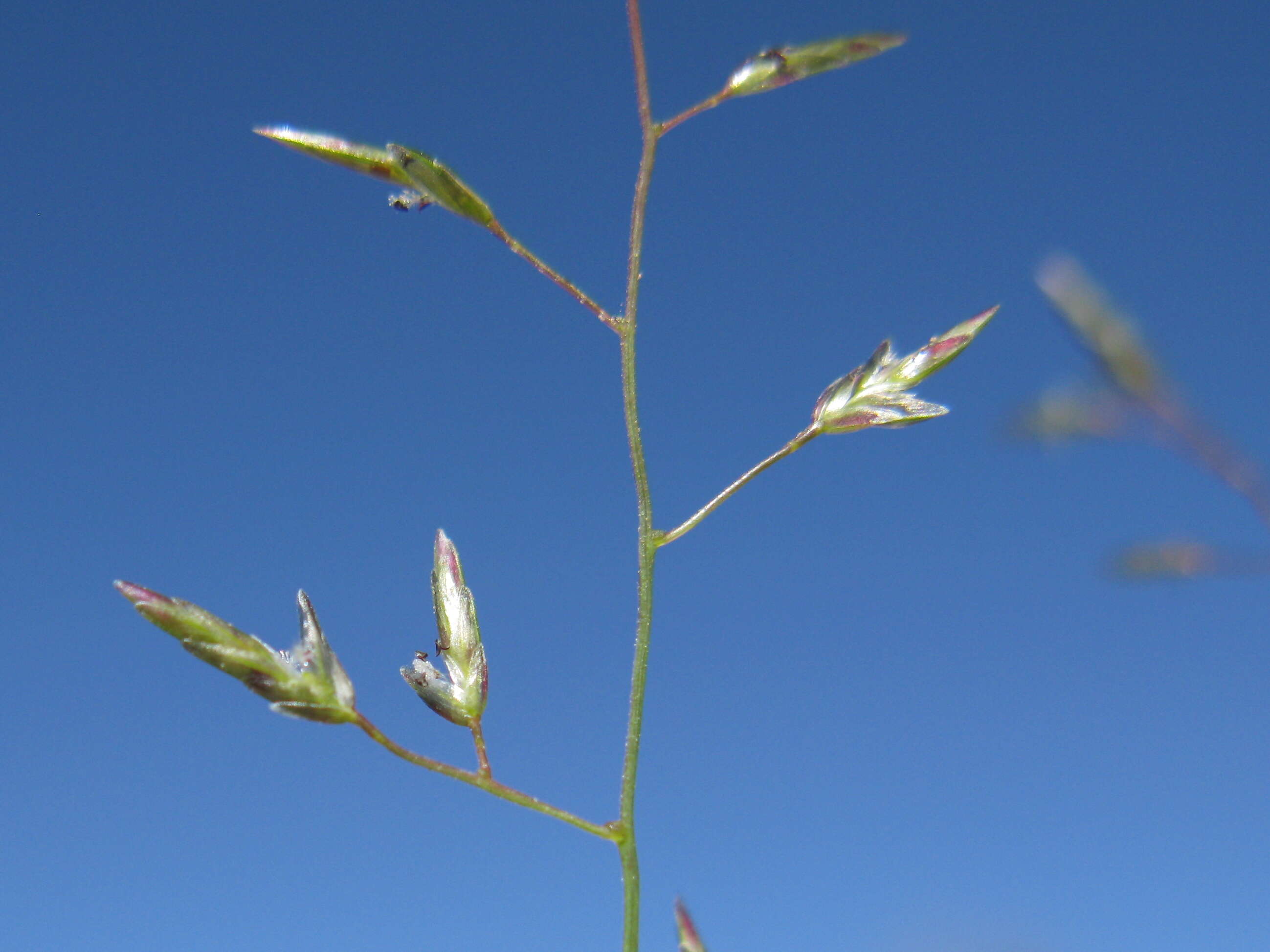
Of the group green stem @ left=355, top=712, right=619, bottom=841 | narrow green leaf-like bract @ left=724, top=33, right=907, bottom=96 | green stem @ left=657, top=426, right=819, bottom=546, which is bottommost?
green stem @ left=355, top=712, right=619, bottom=841

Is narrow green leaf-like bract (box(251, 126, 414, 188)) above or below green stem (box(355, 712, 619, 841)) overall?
above

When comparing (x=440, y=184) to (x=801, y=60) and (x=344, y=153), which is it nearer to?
(x=344, y=153)

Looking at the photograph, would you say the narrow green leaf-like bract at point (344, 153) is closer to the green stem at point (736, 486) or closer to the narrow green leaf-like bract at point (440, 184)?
the narrow green leaf-like bract at point (440, 184)

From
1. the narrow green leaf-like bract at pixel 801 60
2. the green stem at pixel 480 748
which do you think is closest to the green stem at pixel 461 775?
the green stem at pixel 480 748

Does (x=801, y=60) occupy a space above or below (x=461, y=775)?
above

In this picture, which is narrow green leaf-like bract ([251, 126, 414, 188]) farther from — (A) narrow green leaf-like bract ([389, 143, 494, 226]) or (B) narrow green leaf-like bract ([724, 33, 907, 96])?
(B) narrow green leaf-like bract ([724, 33, 907, 96])

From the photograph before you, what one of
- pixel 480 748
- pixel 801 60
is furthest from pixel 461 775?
pixel 801 60

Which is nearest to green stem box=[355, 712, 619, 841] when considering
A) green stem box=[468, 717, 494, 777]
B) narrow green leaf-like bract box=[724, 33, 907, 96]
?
green stem box=[468, 717, 494, 777]

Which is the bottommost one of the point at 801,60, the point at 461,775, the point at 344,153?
the point at 461,775

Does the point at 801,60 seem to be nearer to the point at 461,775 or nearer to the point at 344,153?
the point at 344,153

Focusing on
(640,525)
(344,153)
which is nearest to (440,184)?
(344,153)
